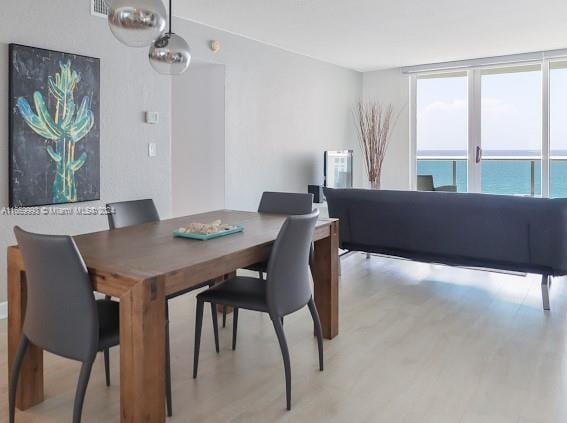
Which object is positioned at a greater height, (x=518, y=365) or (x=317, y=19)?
(x=317, y=19)

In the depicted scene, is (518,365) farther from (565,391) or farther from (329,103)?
(329,103)

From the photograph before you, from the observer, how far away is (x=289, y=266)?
2312mm

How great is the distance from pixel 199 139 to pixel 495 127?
402 centimetres

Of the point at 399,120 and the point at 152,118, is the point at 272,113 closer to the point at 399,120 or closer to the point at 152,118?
the point at 152,118

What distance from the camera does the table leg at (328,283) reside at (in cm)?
294

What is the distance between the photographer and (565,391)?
7.46ft

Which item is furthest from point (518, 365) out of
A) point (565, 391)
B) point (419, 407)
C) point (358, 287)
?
point (358, 287)

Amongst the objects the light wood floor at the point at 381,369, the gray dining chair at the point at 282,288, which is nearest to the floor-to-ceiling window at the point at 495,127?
Result: the light wood floor at the point at 381,369

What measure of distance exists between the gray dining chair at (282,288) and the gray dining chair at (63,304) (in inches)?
24.8

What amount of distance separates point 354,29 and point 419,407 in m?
3.80

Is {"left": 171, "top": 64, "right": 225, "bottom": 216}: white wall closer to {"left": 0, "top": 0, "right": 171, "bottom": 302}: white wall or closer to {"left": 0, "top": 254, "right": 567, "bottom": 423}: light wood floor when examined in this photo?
{"left": 0, "top": 0, "right": 171, "bottom": 302}: white wall

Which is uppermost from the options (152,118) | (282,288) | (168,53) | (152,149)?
(168,53)

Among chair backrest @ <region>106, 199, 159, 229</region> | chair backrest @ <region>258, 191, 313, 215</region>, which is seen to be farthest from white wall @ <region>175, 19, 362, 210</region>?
chair backrest @ <region>106, 199, 159, 229</region>

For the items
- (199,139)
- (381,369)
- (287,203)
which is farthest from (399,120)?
(381,369)
